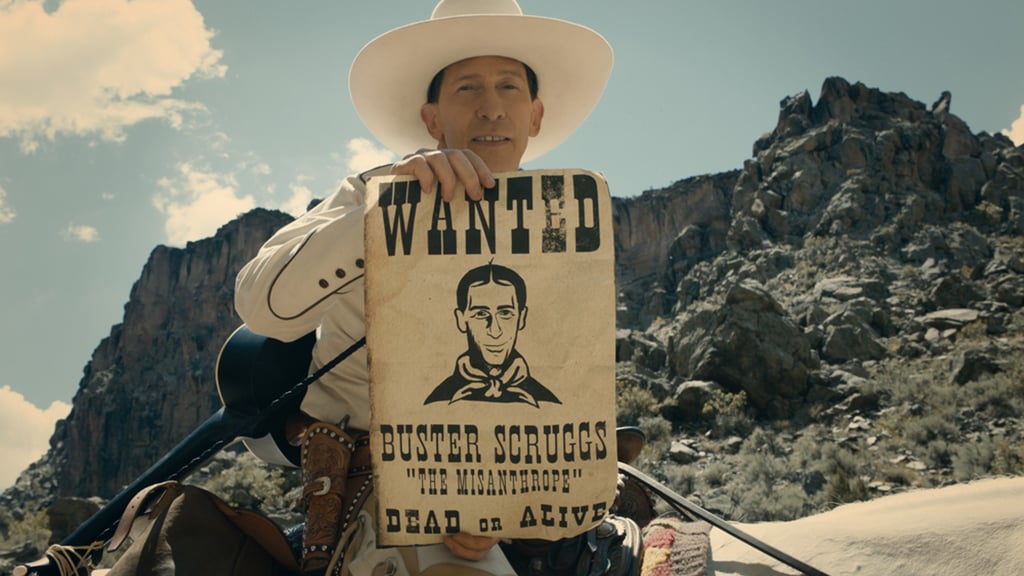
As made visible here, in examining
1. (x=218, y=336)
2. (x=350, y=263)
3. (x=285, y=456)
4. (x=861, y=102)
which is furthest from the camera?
(x=218, y=336)

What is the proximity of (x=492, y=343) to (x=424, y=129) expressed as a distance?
1.42 metres

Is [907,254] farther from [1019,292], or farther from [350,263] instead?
[350,263]

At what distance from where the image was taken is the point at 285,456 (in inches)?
81.9

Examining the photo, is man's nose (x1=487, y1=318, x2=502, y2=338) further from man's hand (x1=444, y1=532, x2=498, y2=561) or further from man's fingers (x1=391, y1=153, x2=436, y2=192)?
man's hand (x1=444, y1=532, x2=498, y2=561)

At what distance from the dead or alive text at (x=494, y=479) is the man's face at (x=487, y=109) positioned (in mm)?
933

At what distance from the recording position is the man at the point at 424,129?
67.6 inches

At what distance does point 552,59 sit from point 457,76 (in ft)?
1.26

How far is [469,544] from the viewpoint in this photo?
1.60 m

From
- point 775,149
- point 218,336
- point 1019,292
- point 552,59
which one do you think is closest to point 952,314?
point 1019,292

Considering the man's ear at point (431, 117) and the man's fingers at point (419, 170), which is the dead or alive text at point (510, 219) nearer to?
the man's fingers at point (419, 170)

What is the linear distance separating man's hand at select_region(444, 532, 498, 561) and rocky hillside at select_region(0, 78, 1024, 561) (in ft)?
36.8

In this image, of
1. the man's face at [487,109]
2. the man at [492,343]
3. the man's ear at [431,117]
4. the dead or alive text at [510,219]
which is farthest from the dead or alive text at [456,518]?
the man's ear at [431,117]

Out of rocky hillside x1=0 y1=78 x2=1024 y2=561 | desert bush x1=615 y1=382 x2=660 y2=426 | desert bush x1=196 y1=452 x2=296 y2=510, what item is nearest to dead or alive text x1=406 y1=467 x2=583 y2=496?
rocky hillside x1=0 y1=78 x2=1024 y2=561

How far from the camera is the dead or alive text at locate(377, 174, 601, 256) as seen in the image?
4.85 feet
